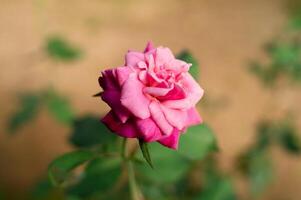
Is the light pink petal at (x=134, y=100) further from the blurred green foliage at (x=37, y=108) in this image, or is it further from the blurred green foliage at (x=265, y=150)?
the blurred green foliage at (x=265, y=150)

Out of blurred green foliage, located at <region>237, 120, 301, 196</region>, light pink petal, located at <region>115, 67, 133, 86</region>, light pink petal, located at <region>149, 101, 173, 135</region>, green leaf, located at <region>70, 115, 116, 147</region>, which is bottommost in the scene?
blurred green foliage, located at <region>237, 120, 301, 196</region>

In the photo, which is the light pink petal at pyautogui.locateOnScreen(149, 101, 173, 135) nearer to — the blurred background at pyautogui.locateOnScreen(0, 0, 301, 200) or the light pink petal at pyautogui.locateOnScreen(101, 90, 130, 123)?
the light pink petal at pyautogui.locateOnScreen(101, 90, 130, 123)

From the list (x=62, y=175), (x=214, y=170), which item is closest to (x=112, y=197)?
(x=214, y=170)

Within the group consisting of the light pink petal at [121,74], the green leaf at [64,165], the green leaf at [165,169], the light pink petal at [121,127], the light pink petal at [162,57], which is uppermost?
the light pink petal at [162,57]

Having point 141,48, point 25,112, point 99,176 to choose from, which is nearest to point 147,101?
point 99,176

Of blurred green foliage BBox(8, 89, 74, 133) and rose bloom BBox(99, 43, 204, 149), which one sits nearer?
rose bloom BBox(99, 43, 204, 149)

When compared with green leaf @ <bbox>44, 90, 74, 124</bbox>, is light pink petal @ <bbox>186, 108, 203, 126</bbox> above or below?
above

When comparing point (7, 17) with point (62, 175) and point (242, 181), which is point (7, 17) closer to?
point (242, 181)

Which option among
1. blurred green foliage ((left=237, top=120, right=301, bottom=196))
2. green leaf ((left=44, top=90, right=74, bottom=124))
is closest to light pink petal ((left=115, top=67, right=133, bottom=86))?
green leaf ((left=44, top=90, right=74, bottom=124))

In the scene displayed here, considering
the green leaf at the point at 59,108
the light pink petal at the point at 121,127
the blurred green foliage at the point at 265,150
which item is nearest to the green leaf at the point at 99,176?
the light pink petal at the point at 121,127
